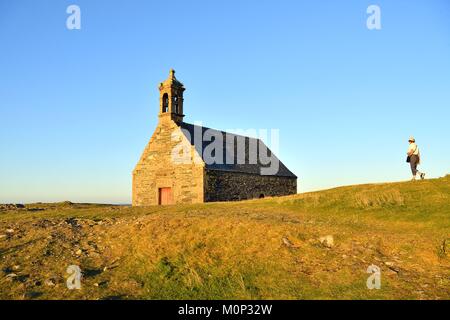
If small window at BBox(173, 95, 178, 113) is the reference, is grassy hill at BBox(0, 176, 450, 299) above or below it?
below

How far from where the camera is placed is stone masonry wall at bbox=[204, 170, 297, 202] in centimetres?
2823

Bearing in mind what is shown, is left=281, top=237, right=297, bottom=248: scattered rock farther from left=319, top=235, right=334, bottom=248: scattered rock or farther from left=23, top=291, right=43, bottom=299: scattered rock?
left=23, top=291, right=43, bottom=299: scattered rock

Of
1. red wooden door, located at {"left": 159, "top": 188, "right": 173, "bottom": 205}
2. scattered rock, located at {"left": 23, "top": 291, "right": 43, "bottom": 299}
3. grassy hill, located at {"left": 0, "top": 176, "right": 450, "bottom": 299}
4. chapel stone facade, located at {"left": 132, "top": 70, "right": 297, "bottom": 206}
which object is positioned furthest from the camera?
red wooden door, located at {"left": 159, "top": 188, "right": 173, "bottom": 205}

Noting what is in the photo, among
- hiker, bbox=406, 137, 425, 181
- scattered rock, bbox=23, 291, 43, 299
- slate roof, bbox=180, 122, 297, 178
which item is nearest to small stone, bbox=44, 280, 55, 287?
scattered rock, bbox=23, 291, 43, 299

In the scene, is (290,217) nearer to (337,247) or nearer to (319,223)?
(319,223)

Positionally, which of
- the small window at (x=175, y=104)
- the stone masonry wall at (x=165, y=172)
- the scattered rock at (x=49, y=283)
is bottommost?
the scattered rock at (x=49, y=283)

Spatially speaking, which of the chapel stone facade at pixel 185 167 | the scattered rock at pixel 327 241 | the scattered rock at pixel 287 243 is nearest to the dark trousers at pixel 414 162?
the scattered rock at pixel 327 241

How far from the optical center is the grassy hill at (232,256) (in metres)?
8.41

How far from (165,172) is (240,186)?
19.6 ft

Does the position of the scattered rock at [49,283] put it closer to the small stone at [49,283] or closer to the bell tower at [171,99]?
the small stone at [49,283]

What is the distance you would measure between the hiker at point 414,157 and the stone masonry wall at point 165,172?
13.4m

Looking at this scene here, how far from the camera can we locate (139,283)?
8969 millimetres

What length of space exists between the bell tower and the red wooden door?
5.63m
